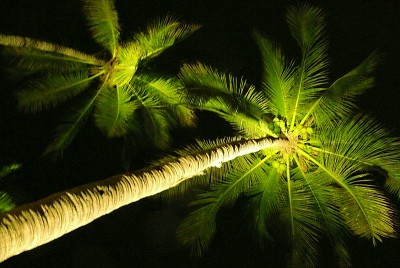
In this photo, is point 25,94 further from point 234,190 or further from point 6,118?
point 234,190

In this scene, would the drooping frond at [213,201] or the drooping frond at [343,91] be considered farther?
the drooping frond at [343,91]

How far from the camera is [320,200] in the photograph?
5406 mm

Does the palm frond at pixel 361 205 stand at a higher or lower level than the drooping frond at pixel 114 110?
lower

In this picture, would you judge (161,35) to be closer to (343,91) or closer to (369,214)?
(343,91)

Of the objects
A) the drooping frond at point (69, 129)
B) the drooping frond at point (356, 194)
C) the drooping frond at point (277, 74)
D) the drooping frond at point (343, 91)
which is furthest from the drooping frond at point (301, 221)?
the drooping frond at point (69, 129)

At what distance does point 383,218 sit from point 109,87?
4.54 metres

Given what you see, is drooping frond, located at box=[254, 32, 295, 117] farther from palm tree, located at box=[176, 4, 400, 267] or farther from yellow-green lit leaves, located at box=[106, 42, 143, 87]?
yellow-green lit leaves, located at box=[106, 42, 143, 87]

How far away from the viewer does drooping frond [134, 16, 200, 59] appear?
5.82 meters

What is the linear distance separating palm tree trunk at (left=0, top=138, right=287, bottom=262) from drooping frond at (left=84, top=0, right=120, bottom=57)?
282 centimetres

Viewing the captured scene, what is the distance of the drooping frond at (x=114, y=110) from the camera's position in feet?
20.5

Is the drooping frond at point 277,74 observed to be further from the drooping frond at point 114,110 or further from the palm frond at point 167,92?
the drooping frond at point 114,110

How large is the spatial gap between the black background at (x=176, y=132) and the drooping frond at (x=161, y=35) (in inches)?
80.9

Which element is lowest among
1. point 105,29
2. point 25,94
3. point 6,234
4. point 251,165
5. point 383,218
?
point 383,218

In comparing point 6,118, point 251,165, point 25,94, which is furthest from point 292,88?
point 6,118
